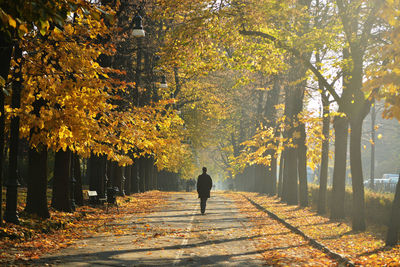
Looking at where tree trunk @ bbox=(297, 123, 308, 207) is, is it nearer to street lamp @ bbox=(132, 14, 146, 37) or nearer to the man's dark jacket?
the man's dark jacket

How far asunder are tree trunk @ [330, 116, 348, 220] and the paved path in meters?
Result: 3.88

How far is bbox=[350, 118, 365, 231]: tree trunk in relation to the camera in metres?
16.4

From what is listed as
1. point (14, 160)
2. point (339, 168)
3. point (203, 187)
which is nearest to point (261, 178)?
point (203, 187)

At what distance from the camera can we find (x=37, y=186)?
1655cm

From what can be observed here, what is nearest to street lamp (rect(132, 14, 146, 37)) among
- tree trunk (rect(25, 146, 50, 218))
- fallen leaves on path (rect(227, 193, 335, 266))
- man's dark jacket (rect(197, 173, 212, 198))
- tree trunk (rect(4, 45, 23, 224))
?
tree trunk (rect(25, 146, 50, 218))

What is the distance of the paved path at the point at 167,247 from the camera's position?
10406mm

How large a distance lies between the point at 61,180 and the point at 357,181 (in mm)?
10093

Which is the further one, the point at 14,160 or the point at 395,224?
the point at 14,160

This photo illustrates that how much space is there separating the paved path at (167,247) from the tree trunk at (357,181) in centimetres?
334

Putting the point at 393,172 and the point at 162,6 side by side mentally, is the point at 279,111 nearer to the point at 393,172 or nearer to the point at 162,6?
the point at 162,6

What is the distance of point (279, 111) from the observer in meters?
49.8

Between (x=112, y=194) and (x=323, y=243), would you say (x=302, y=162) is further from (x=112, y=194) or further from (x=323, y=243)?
A: (x=323, y=243)

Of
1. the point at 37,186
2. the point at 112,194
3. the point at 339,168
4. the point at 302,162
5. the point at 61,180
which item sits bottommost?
the point at 112,194

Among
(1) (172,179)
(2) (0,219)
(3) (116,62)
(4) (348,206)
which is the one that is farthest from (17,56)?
(1) (172,179)
